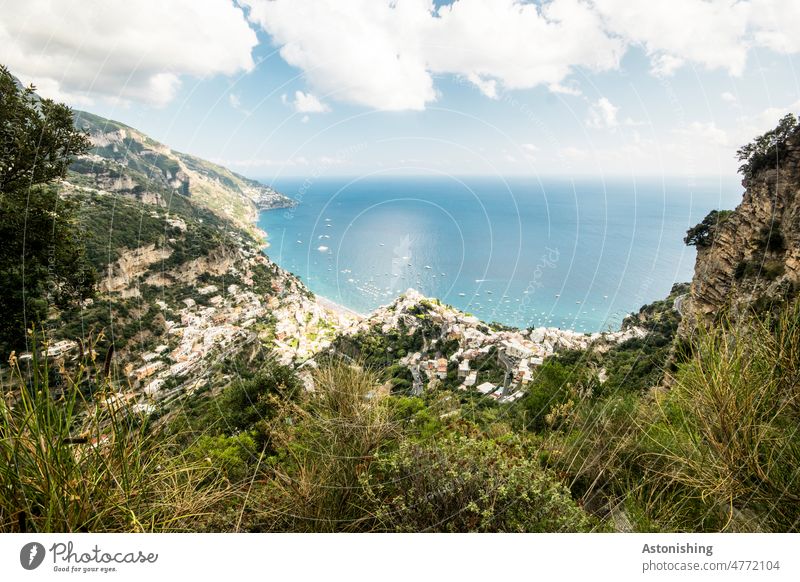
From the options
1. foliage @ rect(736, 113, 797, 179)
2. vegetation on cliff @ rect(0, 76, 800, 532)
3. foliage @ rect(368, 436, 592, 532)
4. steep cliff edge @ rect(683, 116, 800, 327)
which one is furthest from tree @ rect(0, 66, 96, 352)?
foliage @ rect(736, 113, 797, 179)

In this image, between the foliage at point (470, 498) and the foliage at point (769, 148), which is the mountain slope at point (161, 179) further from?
the foliage at point (769, 148)

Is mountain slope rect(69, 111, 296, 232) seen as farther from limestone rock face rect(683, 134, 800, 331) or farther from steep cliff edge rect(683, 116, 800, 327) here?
steep cliff edge rect(683, 116, 800, 327)

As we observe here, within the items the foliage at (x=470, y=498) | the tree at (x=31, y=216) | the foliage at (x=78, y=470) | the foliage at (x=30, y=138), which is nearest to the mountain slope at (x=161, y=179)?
the foliage at (x=30, y=138)

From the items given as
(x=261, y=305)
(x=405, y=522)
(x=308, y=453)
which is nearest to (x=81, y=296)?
(x=308, y=453)

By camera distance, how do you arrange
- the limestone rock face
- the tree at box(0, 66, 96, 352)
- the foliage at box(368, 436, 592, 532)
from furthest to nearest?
the limestone rock face, the tree at box(0, 66, 96, 352), the foliage at box(368, 436, 592, 532)
